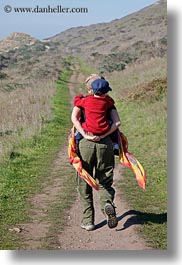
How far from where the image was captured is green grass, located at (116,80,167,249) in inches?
184

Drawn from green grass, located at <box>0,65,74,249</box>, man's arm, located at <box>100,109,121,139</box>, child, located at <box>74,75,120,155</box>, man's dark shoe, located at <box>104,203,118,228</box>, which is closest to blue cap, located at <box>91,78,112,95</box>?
child, located at <box>74,75,120,155</box>

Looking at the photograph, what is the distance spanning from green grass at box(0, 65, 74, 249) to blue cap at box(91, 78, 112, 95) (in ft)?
4.46

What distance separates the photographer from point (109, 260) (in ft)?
12.7

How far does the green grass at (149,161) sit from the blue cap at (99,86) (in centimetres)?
125

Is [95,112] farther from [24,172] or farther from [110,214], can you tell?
[24,172]

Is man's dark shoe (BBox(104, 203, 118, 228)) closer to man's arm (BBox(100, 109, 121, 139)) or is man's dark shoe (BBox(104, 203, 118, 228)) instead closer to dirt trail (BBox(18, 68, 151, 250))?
dirt trail (BBox(18, 68, 151, 250))

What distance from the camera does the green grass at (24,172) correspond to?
4.80 m

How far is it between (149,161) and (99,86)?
294cm

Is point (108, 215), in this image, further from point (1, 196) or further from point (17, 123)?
point (17, 123)

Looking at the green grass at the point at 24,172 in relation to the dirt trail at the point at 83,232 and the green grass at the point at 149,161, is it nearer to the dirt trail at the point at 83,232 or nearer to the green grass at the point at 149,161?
the dirt trail at the point at 83,232

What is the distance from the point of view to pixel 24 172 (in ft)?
21.2

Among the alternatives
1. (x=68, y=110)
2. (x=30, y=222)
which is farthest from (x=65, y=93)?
(x=30, y=222)

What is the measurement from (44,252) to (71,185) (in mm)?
2003

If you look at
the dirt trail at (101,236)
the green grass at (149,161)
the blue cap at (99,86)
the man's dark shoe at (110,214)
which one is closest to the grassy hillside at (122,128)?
the green grass at (149,161)
